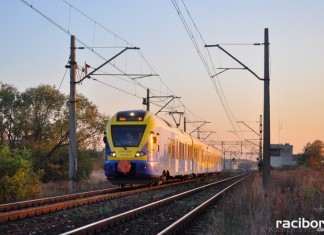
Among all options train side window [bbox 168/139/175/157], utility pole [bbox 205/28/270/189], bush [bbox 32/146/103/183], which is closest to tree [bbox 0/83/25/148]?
bush [bbox 32/146/103/183]

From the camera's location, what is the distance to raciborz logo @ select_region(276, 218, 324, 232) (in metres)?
10.3

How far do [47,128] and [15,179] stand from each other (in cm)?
2389

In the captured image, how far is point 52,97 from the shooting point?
46.5 m

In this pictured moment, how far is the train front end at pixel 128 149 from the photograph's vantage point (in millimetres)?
24234

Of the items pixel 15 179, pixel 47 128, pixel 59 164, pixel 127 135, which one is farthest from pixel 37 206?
pixel 47 128

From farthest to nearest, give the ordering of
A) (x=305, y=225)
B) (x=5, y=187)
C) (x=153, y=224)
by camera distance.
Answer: (x=5, y=187) < (x=153, y=224) < (x=305, y=225)

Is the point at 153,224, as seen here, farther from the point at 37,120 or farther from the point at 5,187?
the point at 37,120

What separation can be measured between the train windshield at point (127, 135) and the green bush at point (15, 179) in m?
4.02

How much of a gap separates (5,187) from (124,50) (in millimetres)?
8152

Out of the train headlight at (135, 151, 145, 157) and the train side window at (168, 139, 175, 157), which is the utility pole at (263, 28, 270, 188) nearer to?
the train headlight at (135, 151, 145, 157)

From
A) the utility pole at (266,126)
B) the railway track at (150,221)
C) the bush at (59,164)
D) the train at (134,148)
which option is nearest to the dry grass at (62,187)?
the train at (134,148)

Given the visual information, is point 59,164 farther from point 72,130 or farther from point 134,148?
point 134,148

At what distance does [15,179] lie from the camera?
2127 cm

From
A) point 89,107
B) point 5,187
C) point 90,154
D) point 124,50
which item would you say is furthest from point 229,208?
point 89,107
